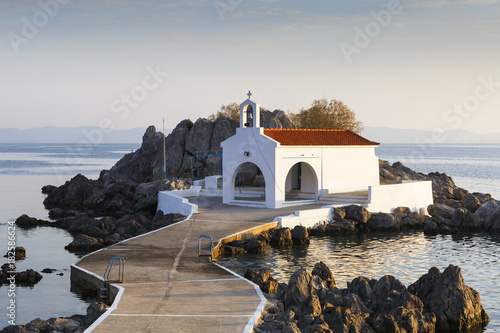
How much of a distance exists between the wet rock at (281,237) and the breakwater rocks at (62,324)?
43.3ft

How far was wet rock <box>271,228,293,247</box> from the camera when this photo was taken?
1079 inches

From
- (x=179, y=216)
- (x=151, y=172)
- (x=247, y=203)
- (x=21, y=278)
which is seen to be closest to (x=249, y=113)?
(x=247, y=203)

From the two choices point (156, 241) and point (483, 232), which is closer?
point (156, 241)

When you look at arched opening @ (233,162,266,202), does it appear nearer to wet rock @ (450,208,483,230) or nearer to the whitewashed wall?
the whitewashed wall

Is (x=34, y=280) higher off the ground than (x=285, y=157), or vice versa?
(x=285, y=157)

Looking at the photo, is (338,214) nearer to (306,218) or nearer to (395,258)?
(306,218)

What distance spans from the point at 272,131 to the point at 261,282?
1866 cm

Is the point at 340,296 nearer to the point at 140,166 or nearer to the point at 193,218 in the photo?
the point at 193,218

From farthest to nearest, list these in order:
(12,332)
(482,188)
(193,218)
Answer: (482,188) < (193,218) < (12,332)

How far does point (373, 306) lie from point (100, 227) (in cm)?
1989

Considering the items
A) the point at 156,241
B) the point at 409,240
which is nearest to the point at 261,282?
the point at 156,241

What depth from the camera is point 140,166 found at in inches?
2415

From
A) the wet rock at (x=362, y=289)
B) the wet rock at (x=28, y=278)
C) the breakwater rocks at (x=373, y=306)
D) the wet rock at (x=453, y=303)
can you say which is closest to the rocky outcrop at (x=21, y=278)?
the wet rock at (x=28, y=278)

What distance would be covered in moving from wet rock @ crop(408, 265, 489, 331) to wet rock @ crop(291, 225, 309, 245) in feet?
35.3
